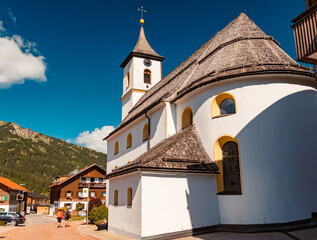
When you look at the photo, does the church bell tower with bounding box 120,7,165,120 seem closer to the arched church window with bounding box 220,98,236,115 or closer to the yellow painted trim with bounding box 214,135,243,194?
the arched church window with bounding box 220,98,236,115

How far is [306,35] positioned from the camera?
855 cm

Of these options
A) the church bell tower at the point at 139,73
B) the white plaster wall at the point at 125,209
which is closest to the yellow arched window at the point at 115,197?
the white plaster wall at the point at 125,209

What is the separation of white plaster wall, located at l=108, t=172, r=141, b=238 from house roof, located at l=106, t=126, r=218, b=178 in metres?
0.55

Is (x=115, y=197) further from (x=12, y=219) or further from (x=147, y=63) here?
(x=147, y=63)

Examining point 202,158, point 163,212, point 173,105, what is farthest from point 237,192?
point 173,105

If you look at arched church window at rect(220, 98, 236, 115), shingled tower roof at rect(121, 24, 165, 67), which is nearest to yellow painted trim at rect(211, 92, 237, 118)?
arched church window at rect(220, 98, 236, 115)

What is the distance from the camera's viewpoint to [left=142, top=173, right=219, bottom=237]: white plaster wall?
1240 centimetres

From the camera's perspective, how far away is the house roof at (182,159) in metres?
13.0

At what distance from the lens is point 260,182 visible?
41.4ft

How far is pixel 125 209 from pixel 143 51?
2349 cm

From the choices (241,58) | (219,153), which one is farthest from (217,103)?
(241,58)

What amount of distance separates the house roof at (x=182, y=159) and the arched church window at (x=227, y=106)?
1967 millimetres

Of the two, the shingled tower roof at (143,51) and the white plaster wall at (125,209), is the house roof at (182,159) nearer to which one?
the white plaster wall at (125,209)

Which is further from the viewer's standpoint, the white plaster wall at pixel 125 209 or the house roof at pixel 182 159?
the house roof at pixel 182 159
